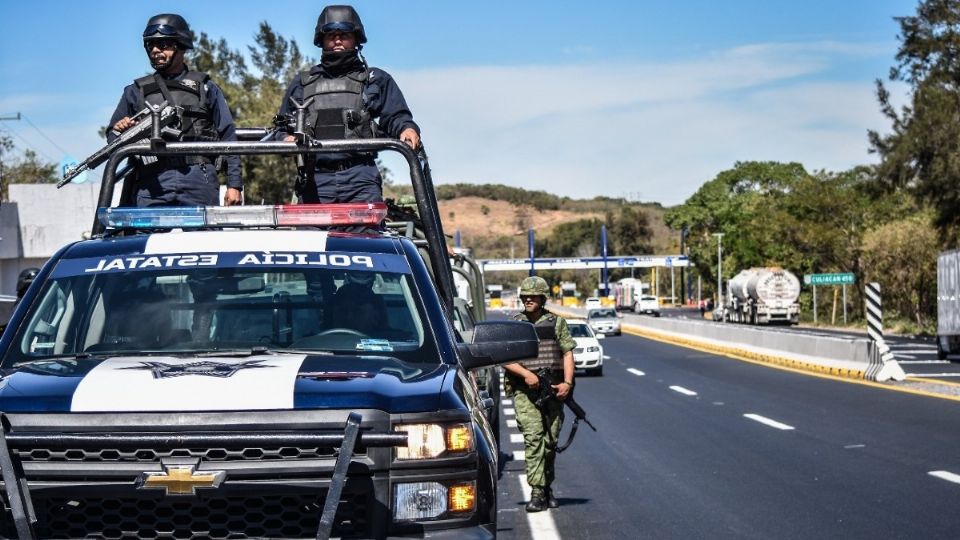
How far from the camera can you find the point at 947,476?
12.2 meters

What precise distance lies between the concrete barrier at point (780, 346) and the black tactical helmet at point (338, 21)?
20.4 m

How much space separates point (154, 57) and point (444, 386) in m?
4.33

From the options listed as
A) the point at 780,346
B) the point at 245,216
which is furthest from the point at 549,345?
the point at 780,346

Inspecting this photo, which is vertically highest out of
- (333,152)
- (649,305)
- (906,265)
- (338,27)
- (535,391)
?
(338,27)

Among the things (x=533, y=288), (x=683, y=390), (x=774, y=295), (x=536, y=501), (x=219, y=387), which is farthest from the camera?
(x=774, y=295)

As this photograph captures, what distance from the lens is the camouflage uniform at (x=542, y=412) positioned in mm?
10953

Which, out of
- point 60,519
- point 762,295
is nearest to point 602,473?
point 60,519

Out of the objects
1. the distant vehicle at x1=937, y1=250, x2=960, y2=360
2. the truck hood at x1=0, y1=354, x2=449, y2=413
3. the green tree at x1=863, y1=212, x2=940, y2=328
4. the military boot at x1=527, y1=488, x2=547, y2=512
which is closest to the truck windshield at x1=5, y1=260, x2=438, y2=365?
the truck hood at x1=0, y1=354, x2=449, y2=413

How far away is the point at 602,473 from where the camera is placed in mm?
13562

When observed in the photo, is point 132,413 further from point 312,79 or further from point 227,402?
point 312,79

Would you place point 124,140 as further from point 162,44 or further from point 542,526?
point 542,526

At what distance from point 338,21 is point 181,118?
3.54 feet

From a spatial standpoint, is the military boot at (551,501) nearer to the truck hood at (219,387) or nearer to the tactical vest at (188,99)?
the tactical vest at (188,99)

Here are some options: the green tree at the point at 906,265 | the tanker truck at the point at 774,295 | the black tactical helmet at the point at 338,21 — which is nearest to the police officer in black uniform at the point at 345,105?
the black tactical helmet at the point at 338,21
